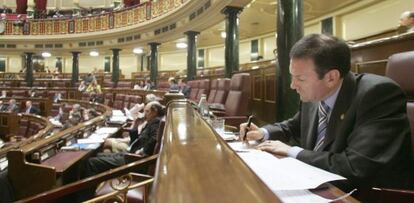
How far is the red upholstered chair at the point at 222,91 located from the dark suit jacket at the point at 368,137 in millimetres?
3652

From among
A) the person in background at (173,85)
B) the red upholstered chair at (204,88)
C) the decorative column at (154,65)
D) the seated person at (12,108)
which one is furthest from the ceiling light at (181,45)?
the red upholstered chair at (204,88)

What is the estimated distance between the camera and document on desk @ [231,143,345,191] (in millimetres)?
934

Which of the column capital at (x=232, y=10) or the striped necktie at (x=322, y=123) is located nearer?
the striped necktie at (x=322, y=123)

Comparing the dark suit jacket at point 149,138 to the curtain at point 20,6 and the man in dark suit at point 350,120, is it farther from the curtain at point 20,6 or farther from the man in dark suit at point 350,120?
the curtain at point 20,6

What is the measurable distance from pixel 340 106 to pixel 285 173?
17.9 inches

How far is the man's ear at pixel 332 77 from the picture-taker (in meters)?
1.34

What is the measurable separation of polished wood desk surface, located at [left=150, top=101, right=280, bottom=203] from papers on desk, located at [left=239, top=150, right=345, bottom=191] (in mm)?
197

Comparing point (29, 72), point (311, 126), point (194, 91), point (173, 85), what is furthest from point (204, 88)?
point (29, 72)

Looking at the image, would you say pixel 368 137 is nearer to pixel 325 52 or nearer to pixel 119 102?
pixel 325 52

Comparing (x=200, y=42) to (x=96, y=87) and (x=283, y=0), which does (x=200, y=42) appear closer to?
(x=96, y=87)

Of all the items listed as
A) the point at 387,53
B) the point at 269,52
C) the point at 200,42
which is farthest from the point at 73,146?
the point at 200,42

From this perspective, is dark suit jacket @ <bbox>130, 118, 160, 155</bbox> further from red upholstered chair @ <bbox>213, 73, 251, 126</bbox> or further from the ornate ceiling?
the ornate ceiling

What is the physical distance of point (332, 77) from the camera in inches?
53.2

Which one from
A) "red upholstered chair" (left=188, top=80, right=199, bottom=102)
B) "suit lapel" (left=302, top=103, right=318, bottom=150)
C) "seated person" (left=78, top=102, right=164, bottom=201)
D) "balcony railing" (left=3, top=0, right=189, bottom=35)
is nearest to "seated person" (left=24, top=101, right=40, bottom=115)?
"balcony railing" (left=3, top=0, right=189, bottom=35)
